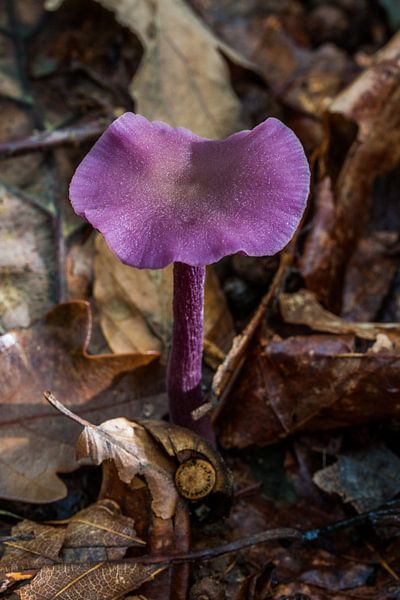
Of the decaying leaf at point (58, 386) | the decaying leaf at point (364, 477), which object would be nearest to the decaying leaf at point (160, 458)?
the decaying leaf at point (58, 386)

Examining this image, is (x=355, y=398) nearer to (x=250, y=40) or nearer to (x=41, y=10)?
(x=250, y=40)

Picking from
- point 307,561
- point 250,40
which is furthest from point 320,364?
point 250,40

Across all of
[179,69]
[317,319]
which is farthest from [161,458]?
[179,69]

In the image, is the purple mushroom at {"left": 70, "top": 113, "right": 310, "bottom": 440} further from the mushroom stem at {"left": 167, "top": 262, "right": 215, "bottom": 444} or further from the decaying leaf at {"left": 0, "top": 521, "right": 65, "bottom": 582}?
the decaying leaf at {"left": 0, "top": 521, "right": 65, "bottom": 582}

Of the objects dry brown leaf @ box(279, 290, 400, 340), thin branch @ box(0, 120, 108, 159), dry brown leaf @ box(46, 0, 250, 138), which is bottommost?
thin branch @ box(0, 120, 108, 159)

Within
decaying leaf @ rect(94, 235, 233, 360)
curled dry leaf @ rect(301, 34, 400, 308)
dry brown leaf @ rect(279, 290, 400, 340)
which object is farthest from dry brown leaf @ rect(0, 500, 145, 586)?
curled dry leaf @ rect(301, 34, 400, 308)
